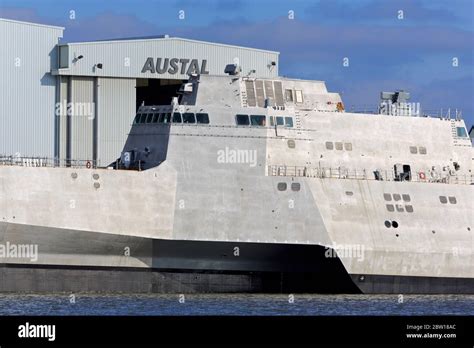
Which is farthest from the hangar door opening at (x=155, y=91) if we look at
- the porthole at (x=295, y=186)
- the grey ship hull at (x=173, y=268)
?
the grey ship hull at (x=173, y=268)

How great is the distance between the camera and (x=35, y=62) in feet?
184

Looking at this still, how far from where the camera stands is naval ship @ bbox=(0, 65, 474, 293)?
125ft

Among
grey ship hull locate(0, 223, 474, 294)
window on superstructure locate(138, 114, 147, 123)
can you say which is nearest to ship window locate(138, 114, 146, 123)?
window on superstructure locate(138, 114, 147, 123)

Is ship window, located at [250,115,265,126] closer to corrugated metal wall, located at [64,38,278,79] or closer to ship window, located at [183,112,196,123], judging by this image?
ship window, located at [183,112,196,123]

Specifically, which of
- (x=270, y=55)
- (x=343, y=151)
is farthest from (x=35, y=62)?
(x=343, y=151)

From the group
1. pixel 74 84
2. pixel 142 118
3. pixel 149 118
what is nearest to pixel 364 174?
pixel 149 118

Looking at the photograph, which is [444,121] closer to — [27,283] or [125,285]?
[125,285]

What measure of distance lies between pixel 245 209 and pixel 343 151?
197 inches

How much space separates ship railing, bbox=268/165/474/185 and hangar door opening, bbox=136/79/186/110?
19940 millimetres

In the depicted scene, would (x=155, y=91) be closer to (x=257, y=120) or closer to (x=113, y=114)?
(x=113, y=114)

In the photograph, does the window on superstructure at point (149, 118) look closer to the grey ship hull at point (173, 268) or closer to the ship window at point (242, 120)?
the ship window at point (242, 120)

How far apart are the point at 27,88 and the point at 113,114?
4.71 meters

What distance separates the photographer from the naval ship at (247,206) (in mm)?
38031
